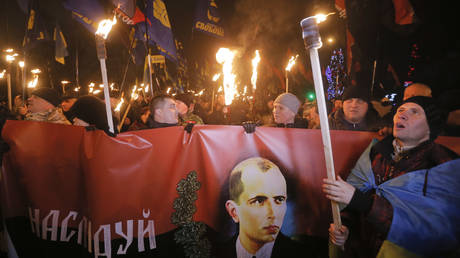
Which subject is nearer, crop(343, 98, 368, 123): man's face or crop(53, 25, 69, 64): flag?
crop(343, 98, 368, 123): man's face

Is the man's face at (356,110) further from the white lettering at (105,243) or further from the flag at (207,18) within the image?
the flag at (207,18)

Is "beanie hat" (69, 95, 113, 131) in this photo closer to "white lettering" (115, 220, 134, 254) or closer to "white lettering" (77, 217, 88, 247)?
"white lettering" (77, 217, 88, 247)

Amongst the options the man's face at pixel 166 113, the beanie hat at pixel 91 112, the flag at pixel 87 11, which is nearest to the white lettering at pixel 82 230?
the beanie hat at pixel 91 112

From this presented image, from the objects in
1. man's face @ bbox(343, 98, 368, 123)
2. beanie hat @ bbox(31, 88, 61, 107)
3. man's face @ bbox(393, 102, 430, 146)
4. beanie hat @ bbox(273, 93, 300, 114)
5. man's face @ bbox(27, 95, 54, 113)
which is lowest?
man's face @ bbox(393, 102, 430, 146)

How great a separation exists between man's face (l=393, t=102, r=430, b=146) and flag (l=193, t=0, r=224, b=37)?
761 cm

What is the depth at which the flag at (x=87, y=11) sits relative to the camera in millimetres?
4523

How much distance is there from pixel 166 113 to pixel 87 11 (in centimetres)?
308

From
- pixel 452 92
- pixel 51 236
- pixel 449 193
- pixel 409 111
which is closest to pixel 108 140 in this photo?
pixel 51 236

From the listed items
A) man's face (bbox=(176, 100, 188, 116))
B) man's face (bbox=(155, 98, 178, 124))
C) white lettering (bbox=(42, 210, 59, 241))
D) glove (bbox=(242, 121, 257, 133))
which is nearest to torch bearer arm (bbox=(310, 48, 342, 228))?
glove (bbox=(242, 121, 257, 133))

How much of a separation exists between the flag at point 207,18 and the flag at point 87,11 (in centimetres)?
396

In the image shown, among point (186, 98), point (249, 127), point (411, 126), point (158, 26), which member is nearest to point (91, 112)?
point (249, 127)

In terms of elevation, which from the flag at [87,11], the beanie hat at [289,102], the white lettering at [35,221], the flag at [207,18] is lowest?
the white lettering at [35,221]

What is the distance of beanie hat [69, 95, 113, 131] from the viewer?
296 cm

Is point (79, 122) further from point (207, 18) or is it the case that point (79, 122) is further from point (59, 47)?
point (59, 47)
